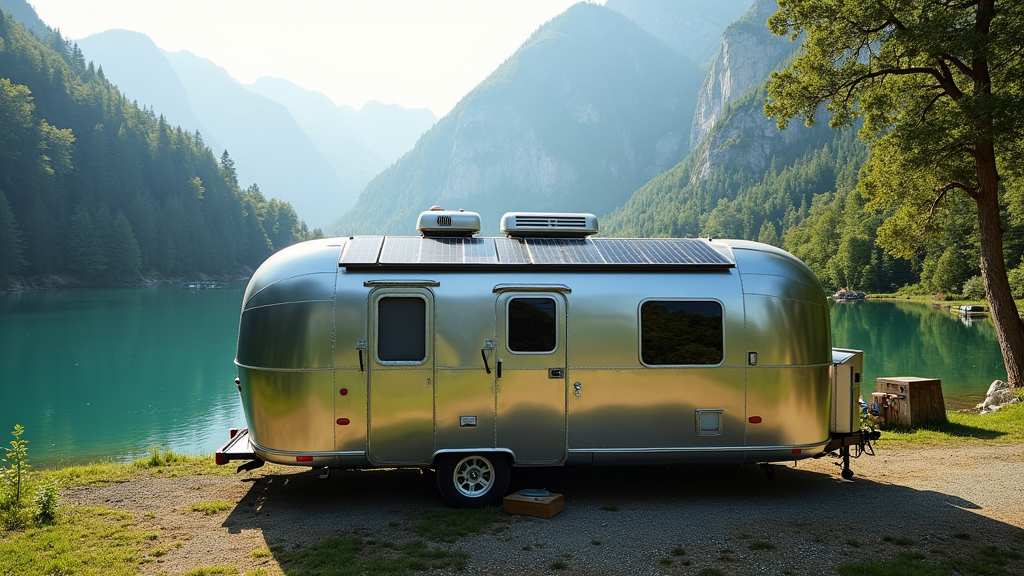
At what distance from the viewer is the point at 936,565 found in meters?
6.34

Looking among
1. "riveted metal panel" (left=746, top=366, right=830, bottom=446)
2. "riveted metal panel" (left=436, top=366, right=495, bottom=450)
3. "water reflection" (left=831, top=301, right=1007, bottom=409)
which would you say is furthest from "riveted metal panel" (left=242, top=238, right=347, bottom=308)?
"water reflection" (left=831, top=301, right=1007, bottom=409)

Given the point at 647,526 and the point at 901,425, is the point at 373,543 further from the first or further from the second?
the point at 901,425

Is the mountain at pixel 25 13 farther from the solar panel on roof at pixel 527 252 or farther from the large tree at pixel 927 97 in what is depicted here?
the solar panel on roof at pixel 527 252

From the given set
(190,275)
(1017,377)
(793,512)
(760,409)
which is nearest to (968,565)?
(793,512)

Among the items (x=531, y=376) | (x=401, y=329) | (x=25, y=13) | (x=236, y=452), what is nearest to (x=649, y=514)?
(x=531, y=376)

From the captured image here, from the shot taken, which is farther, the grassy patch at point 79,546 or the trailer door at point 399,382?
the trailer door at point 399,382

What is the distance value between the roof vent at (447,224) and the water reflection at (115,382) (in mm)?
11158

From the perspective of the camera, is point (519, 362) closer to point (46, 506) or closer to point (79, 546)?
point (79, 546)

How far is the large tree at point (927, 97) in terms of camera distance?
14.5 metres

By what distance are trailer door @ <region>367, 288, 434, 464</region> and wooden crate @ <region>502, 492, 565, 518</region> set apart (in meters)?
1.05

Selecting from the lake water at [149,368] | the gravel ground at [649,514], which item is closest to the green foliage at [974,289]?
the lake water at [149,368]

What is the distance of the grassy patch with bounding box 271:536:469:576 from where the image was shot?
6.23 m

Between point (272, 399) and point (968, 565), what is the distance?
277 inches

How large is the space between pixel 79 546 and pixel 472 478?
13.1 feet
